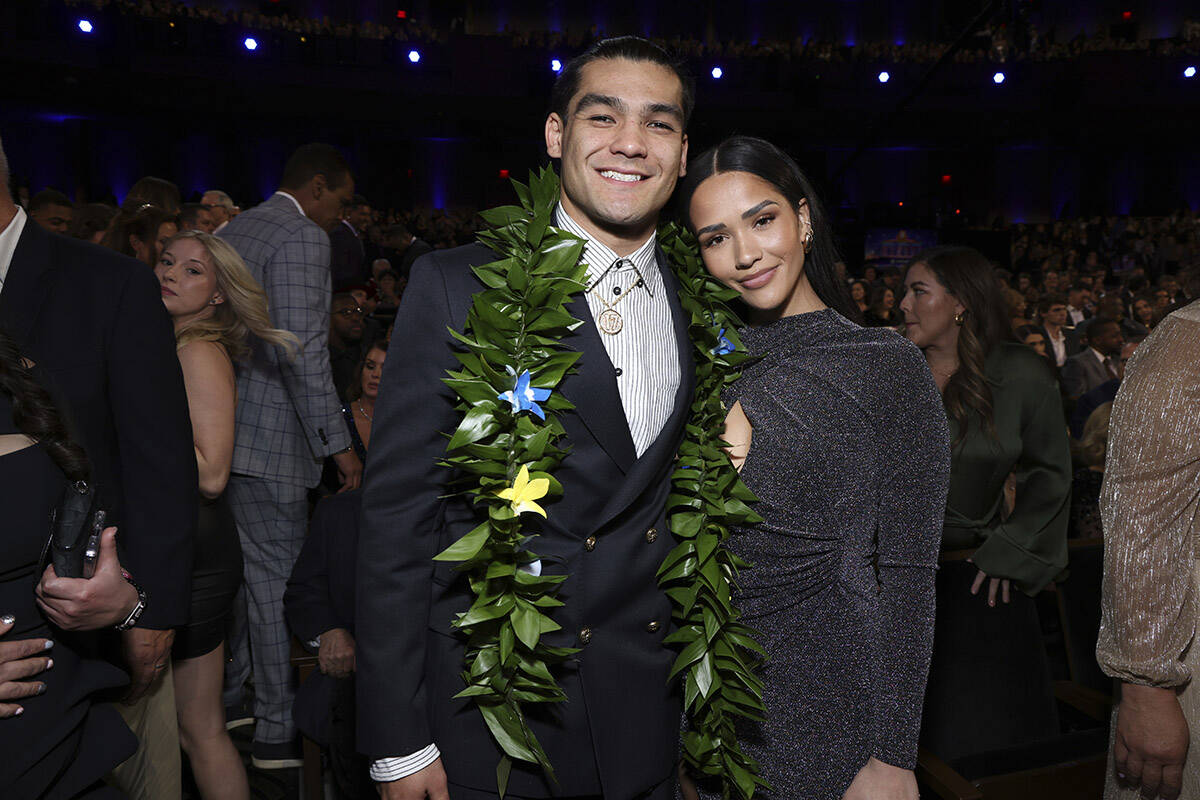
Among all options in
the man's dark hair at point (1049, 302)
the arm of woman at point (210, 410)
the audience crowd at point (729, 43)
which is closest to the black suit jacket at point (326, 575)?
the arm of woman at point (210, 410)

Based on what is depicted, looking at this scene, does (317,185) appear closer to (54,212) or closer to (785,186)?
(54,212)

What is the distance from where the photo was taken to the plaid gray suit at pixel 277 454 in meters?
2.93

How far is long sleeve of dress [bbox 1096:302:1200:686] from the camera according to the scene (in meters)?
1.35

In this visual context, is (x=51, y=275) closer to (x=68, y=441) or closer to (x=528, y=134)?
(x=68, y=441)

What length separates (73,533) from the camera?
1.21 m

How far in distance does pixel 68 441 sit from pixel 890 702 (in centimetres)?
125

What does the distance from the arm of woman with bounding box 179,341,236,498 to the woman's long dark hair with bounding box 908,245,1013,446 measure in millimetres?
1893

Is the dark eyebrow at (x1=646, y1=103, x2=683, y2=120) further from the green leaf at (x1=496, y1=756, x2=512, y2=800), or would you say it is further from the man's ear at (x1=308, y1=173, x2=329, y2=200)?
the man's ear at (x1=308, y1=173, x2=329, y2=200)

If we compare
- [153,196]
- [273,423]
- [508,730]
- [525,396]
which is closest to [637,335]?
[525,396]

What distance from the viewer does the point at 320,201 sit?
3.55 m

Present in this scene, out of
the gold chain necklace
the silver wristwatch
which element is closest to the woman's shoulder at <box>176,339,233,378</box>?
the silver wristwatch

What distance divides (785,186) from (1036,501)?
4.19ft

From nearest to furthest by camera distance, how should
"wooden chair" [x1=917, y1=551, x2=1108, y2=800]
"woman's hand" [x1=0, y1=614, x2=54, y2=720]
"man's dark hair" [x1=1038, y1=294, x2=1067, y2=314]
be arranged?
1. "woman's hand" [x1=0, y1=614, x2=54, y2=720]
2. "wooden chair" [x1=917, y1=551, x2=1108, y2=800]
3. "man's dark hair" [x1=1038, y1=294, x2=1067, y2=314]

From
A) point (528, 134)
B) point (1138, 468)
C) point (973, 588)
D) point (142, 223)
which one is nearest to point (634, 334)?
point (1138, 468)
